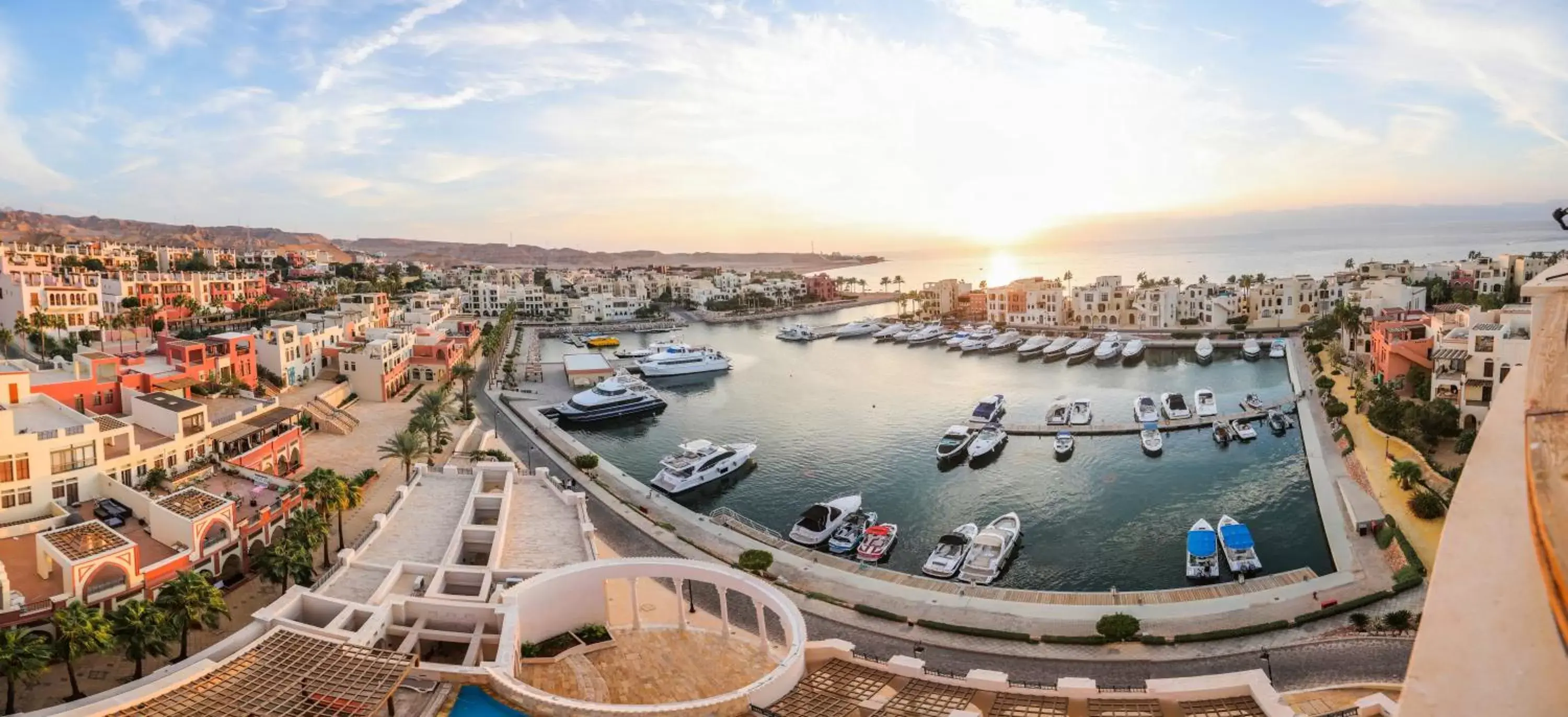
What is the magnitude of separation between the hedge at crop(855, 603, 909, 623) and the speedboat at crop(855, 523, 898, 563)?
4.35 metres

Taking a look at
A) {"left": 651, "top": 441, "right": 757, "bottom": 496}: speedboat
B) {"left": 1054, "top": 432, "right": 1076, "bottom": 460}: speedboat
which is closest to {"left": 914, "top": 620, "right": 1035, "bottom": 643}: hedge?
{"left": 651, "top": 441, "right": 757, "bottom": 496}: speedboat

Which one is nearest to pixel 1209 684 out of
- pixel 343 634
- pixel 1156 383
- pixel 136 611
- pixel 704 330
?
pixel 343 634

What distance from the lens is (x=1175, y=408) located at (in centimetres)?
3822

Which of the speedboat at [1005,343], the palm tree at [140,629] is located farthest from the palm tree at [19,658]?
the speedboat at [1005,343]

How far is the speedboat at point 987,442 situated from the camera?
33.4 m

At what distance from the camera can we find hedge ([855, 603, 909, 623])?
18.8 m

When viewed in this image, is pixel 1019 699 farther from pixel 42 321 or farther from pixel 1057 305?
pixel 1057 305

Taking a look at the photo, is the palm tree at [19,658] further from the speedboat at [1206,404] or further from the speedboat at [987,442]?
the speedboat at [1206,404]

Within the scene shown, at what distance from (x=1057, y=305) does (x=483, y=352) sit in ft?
147

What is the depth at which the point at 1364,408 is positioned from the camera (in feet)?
111

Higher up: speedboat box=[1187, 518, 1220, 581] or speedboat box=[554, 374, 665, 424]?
speedboat box=[554, 374, 665, 424]

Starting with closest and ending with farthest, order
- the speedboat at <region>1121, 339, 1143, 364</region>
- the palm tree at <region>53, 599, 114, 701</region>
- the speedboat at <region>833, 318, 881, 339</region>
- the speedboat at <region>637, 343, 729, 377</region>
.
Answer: the palm tree at <region>53, 599, 114, 701</region>
the speedboat at <region>637, 343, 729, 377</region>
the speedboat at <region>1121, 339, 1143, 364</region>
the speedboat at <region>833, 318, 881, 339</region>

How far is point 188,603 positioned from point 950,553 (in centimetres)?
1708

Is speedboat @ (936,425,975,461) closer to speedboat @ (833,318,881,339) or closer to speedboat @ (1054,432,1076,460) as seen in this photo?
speedboat @ (1054,432,1076,460)
